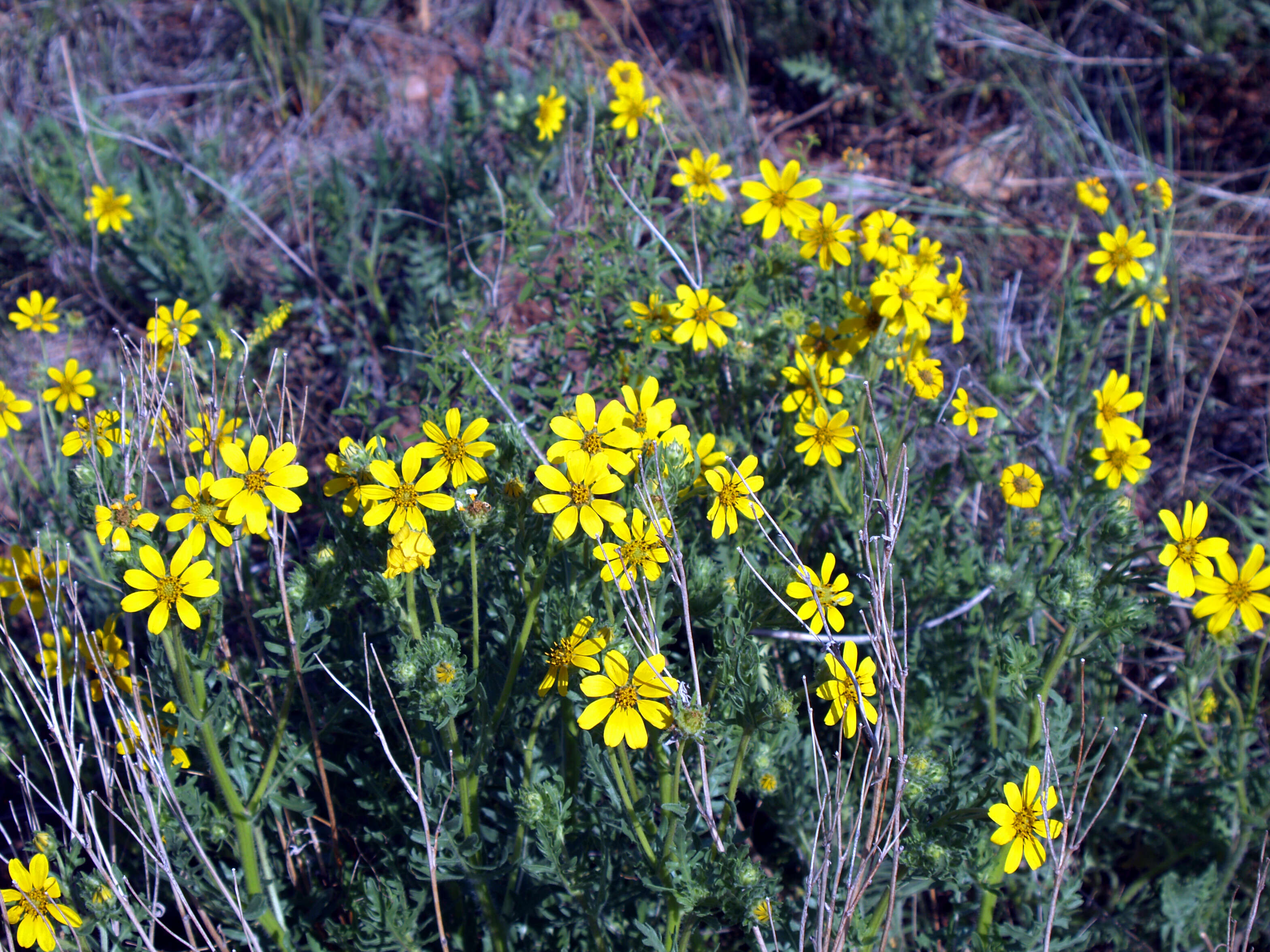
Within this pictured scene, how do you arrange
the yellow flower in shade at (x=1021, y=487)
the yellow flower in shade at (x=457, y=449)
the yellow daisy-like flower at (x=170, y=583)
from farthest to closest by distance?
the yellow flower in shade at (x=1021, y=487) < the yellow flower in shade at (x=457, y=449) < the yellow daisy-like flower at (x=170, y=583)

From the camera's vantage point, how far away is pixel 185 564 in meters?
2.33

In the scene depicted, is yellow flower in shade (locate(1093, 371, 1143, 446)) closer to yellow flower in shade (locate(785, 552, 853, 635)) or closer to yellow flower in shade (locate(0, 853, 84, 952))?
yellow flower in shade (locate(785, 552, 853, 635))

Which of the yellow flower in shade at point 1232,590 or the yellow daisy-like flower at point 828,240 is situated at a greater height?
the yellow daisy-like flower at point 828,240

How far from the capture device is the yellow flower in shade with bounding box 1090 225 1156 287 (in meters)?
3.62

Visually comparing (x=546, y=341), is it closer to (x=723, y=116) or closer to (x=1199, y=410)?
(x=723, y=116)

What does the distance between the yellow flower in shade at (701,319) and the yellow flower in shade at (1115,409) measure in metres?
1.40

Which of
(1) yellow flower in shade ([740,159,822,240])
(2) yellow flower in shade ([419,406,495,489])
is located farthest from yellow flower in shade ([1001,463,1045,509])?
(2) yellow flower in shade ([419,406,495,489])

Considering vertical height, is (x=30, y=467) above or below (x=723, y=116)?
below

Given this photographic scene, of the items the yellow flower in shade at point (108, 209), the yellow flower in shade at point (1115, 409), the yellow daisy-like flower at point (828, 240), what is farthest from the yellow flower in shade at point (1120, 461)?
the yellow flower in shade at point (108, 209)

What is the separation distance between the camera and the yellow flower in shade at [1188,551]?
2656 mm

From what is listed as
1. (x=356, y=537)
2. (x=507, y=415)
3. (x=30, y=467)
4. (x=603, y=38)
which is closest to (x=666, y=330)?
(x=507, y=415)

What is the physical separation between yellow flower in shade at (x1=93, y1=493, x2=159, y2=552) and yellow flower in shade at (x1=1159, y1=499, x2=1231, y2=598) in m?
2.85

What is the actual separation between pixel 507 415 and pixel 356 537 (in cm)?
84

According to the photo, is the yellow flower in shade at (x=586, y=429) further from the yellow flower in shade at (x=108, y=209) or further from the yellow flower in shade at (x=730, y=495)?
the yellow flower in shade at (x=108, y=209)
